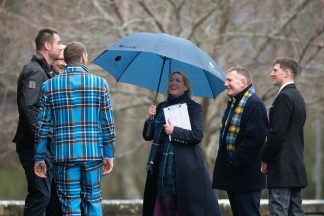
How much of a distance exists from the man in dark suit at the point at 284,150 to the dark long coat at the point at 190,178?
60 centimetres

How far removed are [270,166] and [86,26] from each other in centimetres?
713

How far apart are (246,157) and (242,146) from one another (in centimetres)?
11

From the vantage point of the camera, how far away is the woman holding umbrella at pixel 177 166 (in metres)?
7.23

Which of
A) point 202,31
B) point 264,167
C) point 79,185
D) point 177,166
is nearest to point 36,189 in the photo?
point 79,185

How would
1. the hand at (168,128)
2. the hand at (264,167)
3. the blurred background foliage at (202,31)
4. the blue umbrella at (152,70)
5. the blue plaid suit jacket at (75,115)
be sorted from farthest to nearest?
the blurred background foliage at (202,31) → the blue umbrella at (152,70) → the hand at (264,167) → the hand at (168,128) → the blue plaid suit jacket at (75,115)

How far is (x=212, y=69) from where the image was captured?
702 centimetres

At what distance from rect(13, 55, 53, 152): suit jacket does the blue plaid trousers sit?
2.34 feet

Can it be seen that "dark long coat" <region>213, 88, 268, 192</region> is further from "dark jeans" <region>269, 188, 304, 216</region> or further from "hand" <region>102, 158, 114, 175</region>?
"hand" <region>102, 158, 114, 175</region>

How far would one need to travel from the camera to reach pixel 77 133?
6398 mm

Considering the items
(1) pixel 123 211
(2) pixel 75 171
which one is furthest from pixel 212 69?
(1) pixel 123 211

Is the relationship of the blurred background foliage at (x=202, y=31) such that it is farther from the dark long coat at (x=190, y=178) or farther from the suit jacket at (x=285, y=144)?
Result: the dark long coat at (x=190, y=178)

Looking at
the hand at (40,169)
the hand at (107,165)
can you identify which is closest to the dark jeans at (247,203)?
the hand at (107,165)

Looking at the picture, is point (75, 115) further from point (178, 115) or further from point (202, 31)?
point (202, 31)

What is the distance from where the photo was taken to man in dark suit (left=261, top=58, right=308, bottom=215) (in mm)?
7254
